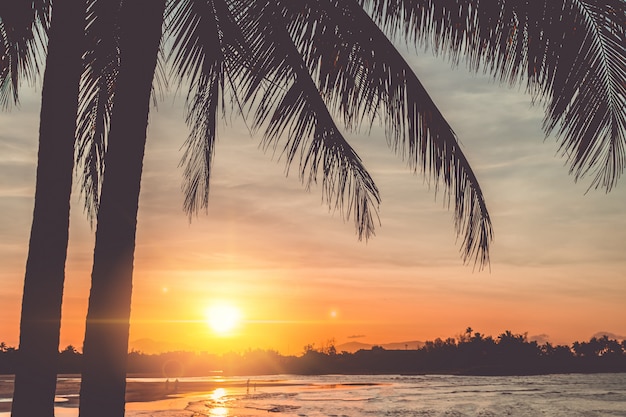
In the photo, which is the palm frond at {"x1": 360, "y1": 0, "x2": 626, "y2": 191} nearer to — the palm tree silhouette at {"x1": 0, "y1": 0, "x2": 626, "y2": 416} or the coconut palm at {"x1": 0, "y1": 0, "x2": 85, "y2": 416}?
the palm tree silhouette at {"x1": 0, "y1": 0, "x2": 626, "y2": 416}

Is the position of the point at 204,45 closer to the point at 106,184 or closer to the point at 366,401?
the point at 106,184

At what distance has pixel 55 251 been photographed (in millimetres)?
4539

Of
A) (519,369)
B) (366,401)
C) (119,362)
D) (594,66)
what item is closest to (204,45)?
(119,362)

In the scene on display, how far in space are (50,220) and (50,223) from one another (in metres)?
0.02

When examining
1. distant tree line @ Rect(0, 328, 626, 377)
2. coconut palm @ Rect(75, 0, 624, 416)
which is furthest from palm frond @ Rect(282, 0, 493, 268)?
distant tree line @ Rect(0, 328, 626, 377)

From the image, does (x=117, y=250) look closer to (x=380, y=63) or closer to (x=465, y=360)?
(x=380, y=63)

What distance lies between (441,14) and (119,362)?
338 centimetres

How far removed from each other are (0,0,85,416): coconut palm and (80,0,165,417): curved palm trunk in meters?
0.22

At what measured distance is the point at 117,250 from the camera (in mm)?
4562

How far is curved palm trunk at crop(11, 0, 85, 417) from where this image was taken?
14.6 feet

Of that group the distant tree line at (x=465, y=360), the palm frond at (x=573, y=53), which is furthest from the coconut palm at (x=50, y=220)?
the distant tree line at (x=465, y=360)

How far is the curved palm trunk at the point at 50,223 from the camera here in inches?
175

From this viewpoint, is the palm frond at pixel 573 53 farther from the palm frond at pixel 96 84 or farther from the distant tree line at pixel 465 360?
the distant tree line at pixel 465 360

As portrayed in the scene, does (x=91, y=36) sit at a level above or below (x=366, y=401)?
above
